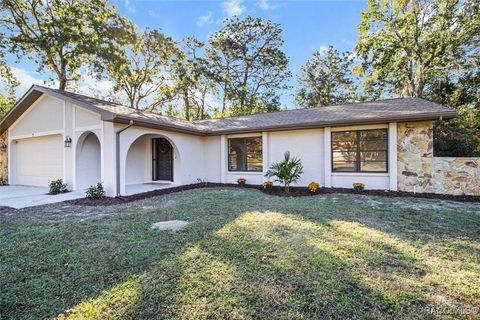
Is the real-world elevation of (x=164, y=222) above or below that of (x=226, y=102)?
below

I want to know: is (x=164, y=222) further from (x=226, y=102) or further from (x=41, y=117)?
(x=226, y=102)

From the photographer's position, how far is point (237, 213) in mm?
5301

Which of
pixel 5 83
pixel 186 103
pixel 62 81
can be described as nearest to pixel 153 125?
pixel 62 81

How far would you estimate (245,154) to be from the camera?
10.6 metres

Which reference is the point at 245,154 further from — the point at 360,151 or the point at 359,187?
the point at 359,187

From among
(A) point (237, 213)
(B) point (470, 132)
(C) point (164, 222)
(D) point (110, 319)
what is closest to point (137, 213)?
(C) point (164, 222)

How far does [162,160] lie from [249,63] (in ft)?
43.1

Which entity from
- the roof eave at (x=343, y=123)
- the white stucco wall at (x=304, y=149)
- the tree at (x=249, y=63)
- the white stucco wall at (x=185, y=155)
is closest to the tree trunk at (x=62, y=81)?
the white stucco wall at (x=185, y=155)

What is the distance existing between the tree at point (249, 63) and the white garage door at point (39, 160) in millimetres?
14169

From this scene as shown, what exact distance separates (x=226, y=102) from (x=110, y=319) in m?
21.4

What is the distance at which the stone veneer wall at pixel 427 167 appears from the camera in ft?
23.7

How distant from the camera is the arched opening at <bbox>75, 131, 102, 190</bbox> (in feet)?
28.5

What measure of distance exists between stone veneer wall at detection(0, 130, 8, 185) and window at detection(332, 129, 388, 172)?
47.9 ft

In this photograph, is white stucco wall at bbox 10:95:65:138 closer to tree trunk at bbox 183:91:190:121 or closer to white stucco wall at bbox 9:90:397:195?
white stucco wall at bbox 9:90:397:195
